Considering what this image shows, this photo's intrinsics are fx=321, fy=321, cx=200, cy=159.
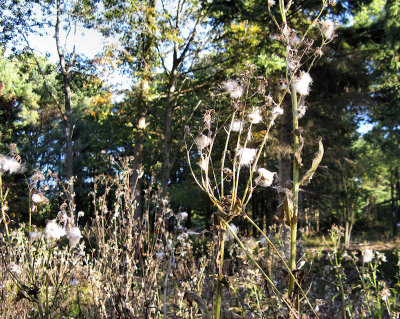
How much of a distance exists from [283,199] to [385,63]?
37.8ft

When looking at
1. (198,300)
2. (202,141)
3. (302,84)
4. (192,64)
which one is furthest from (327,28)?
(192,64)

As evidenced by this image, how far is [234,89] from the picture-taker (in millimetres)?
1269

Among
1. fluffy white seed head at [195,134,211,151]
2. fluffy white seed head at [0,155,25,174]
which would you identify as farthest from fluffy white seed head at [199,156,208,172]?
fluffy white seed head at [0,155,25,174]

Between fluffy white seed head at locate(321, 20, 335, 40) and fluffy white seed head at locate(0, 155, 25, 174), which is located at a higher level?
fluffy white seed head at locate(321, 20, 335, 40)

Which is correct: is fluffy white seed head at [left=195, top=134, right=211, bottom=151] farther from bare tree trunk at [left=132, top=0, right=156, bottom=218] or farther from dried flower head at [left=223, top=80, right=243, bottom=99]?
bare tree trunk at [left=132, top=0, right=156, bottom=218]

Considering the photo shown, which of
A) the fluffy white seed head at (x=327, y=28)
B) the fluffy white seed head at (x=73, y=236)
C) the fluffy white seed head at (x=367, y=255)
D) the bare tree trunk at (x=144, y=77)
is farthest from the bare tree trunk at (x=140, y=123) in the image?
the fluffy white seed head at (x=327, y=28)

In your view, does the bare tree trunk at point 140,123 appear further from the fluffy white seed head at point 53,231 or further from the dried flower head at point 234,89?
the dried flower head at point 234,89

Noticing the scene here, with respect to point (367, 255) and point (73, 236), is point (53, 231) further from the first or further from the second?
point (367, 255)

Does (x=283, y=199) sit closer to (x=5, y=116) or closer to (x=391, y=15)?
(x=391, y=15)

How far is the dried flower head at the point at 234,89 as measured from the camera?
49.2 inches

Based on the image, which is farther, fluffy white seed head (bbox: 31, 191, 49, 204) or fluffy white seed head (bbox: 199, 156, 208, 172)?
fluffy white seed head (bbox: 31, 191, 49, 204)

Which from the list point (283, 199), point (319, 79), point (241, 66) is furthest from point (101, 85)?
point (283, 199)

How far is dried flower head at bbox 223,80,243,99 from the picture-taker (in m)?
1.25

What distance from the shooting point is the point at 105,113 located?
390 inches
